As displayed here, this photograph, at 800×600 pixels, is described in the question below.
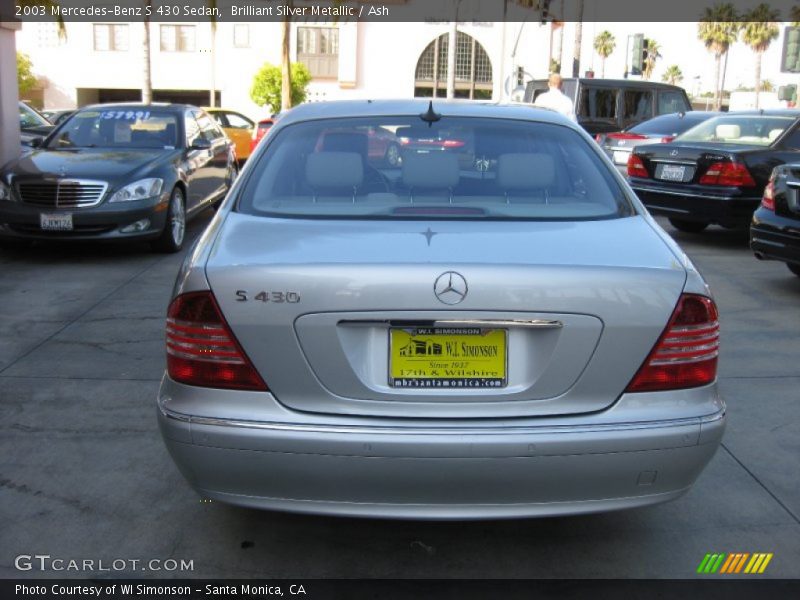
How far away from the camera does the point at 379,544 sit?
357 centimetres

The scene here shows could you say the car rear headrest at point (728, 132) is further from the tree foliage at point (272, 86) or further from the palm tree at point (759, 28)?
the palm tree at point (759, 28)

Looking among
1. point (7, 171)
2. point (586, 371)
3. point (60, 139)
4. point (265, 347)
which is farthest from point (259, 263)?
point (60, 139)

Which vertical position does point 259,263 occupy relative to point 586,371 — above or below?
above

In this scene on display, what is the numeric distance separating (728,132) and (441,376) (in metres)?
9.13

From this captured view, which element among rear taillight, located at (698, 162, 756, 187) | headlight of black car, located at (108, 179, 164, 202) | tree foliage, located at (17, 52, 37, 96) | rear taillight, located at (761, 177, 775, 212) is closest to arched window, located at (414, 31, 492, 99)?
tree foliage, located at (17, 52, 37, 96)

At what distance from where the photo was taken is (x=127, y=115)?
34.7ft

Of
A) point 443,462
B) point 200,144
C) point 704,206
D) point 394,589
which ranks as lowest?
point 394,589

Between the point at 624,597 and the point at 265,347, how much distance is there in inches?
58.4

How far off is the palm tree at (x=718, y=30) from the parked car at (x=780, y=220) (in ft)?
194

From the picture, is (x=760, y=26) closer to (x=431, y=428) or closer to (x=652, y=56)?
(x=652, y=56)

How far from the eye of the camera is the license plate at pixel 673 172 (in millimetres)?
10375

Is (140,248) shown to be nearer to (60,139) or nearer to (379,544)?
(60,139)

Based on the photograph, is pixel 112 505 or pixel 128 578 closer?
pixel 128 578

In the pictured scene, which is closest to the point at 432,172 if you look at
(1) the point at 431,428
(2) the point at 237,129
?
(1) the point at 431,428
